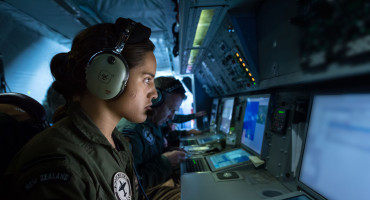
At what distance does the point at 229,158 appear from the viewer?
162cm

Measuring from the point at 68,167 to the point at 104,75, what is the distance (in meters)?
0.37

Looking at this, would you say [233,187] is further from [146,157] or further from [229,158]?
[146,157]

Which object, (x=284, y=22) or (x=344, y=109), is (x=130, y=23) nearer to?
(x=284, y=22)

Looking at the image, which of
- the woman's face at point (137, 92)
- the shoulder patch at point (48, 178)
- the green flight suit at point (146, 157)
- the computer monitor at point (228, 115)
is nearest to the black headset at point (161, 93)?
the green flight suit at point (146, 157)

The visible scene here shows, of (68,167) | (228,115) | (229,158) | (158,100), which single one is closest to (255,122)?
(229,158)

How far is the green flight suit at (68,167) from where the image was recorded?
0.44 m

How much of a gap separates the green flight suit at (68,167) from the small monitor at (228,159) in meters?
0.92

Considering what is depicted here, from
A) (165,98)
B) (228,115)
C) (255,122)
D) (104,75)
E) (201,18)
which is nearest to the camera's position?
(104,75)

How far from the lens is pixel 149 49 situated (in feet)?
2.83

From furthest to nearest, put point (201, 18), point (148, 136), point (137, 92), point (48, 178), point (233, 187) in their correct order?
point (148, 136) → point (201, 18) → point (233, 187) → point (137, 92) → point (48, 178)

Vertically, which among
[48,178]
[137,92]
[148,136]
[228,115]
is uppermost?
[137,92]

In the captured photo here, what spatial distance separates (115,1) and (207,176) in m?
2.08

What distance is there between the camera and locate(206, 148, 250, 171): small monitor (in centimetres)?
147

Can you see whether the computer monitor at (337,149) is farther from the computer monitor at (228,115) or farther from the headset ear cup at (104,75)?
the computer monitor at (228,115)
